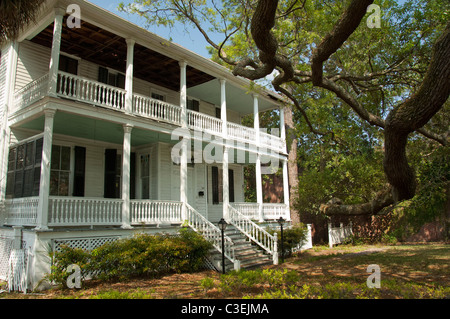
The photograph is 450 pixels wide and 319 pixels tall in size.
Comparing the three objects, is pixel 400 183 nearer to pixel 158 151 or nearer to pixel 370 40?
pixel 370 40

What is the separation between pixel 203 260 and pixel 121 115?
538 cm

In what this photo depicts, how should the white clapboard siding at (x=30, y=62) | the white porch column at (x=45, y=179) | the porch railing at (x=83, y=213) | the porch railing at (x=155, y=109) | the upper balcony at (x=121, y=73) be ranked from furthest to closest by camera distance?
the porch railing at (x=155, y=109), the white clapboard siding at (x=30, y=62), the upper balcony at (x=121, y=73), the porch railing at (x=83, y=213), the white porch column at (x=45, y=179)

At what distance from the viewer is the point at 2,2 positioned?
25.0 ft

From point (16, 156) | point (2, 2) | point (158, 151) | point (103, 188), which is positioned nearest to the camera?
point (2, 2)

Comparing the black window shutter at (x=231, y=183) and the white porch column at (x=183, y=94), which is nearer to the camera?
the white porch column at (x=183, y=94)

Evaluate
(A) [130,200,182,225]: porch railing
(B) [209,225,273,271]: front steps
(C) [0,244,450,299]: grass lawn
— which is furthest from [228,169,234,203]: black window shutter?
(C) [0,244,450,299]: grass lawn

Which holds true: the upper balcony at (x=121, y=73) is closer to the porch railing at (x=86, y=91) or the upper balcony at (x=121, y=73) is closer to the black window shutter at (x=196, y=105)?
the porch railing at (x=86, y=91)

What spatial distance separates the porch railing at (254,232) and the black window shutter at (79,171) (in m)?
5.80

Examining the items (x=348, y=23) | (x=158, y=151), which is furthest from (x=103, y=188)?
(x=348, y=23)

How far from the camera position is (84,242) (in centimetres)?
934

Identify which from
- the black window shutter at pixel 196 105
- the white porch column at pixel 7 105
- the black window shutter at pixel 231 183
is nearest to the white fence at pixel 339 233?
the black window shutter at pixel 231 183

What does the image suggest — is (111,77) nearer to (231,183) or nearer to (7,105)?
(7,105)

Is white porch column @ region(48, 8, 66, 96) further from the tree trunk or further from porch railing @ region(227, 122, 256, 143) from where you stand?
the tree trunk

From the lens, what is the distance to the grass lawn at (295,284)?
4840 millimetres
